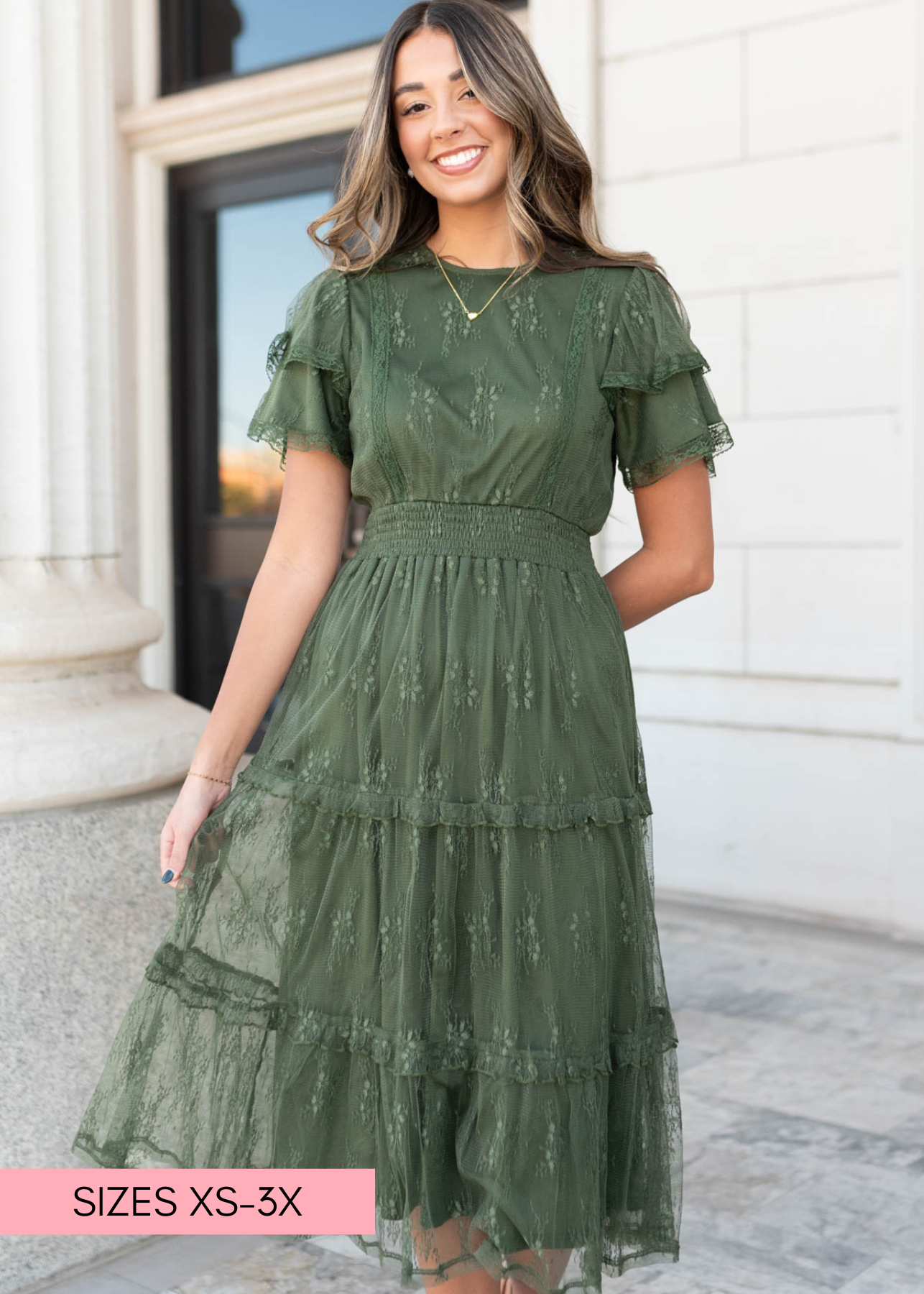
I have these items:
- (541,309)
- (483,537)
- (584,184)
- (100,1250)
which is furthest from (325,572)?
(100,1250)

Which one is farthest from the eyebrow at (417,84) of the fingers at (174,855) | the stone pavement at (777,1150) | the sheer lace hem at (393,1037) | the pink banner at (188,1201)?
the stone pavement at (777,1150)

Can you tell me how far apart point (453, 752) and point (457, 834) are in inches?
3.7

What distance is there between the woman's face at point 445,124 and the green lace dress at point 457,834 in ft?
0.35

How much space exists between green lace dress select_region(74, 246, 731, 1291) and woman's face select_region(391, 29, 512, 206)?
11 cm

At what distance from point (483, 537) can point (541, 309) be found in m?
0.28

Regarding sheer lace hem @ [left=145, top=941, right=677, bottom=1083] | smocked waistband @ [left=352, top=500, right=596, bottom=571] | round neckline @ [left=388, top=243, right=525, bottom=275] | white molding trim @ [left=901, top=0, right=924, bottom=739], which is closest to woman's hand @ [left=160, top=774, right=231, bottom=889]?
sheer lace hem @ [left=145, top=941, right=677, bottom=1083]

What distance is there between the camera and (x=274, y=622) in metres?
1.66

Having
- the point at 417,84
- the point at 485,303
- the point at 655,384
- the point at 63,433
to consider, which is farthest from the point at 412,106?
the point at 63,433

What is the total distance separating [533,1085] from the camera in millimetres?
1477

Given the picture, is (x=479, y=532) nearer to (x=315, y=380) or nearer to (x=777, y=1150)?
(x=315, y=380)

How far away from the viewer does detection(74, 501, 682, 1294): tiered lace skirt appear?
1499mm

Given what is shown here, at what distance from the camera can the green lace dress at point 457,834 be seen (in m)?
1.51

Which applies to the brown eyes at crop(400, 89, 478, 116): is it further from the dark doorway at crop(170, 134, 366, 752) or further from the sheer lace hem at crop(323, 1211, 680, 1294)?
the dark doorway at crop(170, 134, 366, 752)

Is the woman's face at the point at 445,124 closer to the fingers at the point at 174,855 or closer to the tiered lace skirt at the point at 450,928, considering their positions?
the tiered lace skirt at the point at 450,928
